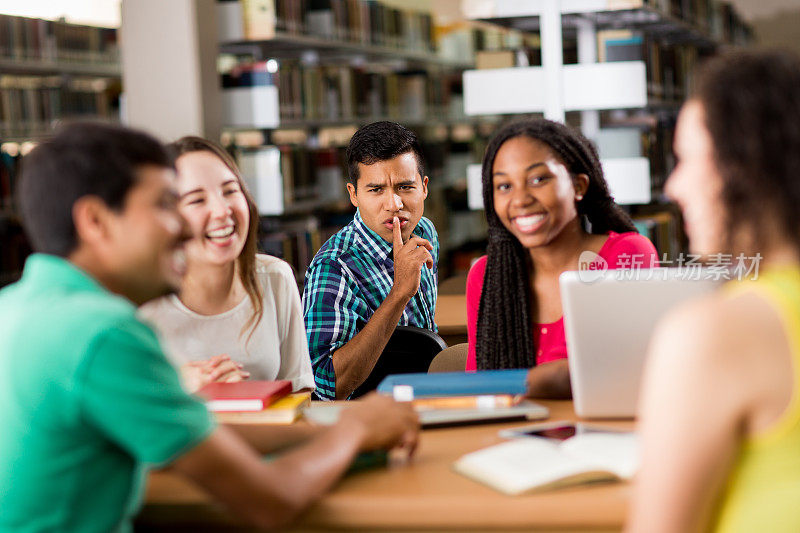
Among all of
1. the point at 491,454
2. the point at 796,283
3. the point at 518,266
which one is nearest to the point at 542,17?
the point at 518,266

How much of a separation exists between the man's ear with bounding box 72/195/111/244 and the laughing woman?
805mm

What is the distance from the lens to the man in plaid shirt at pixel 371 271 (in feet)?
8.18

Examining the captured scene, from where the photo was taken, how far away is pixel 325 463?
128cm

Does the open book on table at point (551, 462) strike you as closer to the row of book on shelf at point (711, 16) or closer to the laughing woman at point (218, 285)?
the laughing woman at point (218, 285)

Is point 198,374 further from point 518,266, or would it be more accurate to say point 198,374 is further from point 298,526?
point 518,266

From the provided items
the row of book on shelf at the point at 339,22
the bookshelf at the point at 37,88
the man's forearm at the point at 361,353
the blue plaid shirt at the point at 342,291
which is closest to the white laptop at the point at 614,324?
the man's forearm at the point at 361,353

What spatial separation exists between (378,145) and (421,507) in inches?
62.0

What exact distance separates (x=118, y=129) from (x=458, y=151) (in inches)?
222

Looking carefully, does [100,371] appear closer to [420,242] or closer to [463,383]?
[463,383]

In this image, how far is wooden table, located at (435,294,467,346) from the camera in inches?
121

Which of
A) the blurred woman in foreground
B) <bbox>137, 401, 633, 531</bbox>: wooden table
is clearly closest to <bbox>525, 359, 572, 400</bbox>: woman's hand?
<bbox>137, 401, 633, 531</bbox>: wooden table

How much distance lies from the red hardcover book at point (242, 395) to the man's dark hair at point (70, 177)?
524 millimetres

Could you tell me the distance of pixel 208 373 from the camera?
1819 millimetres

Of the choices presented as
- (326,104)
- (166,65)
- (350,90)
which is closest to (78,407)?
(166,65)
